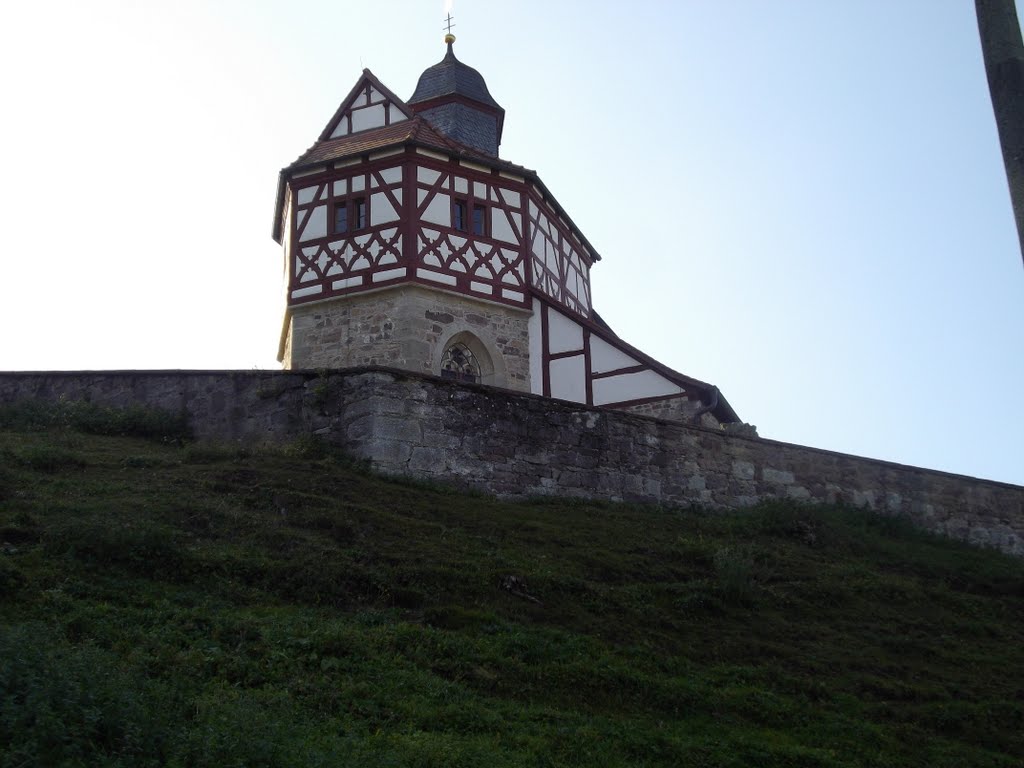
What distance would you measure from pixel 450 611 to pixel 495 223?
14.7 metres

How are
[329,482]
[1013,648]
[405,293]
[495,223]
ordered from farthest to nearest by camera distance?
1. [495,223]
2. [405,293]
3. [329,482]
4. [1013,648]

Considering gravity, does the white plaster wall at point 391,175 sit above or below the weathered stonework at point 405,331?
above

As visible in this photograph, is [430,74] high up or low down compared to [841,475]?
up

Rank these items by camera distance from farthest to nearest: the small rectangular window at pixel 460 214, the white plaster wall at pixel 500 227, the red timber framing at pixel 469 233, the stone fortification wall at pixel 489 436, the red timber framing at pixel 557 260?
the red timber framing at pixel 557 260 < the white plaster wall at pixel 500 227 < the small rectangular window at pixel 460 214 < the red timber framing at pixel 469 233 < the stone fortification wall at pixel 489 436

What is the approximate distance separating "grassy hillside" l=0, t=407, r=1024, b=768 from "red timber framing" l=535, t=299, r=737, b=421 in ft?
24.8

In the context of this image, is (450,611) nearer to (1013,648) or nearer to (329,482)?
(329,482)

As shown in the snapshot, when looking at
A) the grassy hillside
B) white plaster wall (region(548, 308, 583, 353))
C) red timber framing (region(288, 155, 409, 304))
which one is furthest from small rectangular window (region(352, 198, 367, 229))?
the grassy hillside

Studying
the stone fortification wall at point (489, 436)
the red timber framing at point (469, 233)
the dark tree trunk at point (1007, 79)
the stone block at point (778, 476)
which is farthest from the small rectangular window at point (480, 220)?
the dark tree trunk at point (1007, 79)

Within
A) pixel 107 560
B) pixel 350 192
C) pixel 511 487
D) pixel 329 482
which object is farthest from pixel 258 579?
pixel 350 192

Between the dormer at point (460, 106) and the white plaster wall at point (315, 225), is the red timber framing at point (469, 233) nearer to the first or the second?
the white plaster wall at point (315, 225)

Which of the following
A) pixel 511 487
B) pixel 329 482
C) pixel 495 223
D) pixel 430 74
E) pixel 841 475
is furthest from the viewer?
pixel 430 74

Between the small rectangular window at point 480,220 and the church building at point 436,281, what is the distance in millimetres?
27

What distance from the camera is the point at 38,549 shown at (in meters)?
10.4

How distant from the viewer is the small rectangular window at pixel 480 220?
24.3 m
